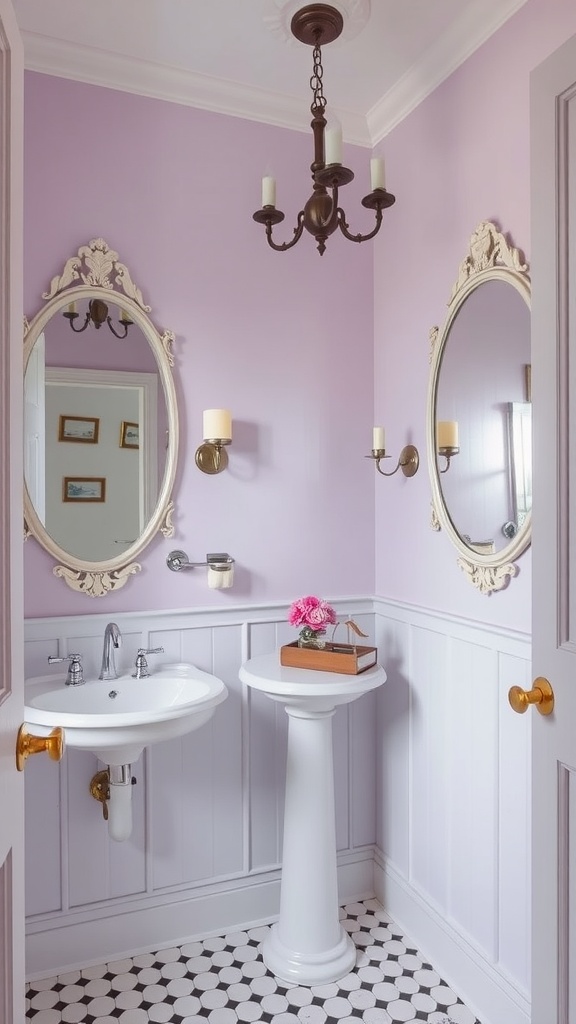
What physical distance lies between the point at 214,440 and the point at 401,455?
632mm

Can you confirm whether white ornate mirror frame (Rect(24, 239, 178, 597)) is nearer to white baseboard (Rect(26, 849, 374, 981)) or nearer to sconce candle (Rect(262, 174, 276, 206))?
sconce candle (Rect(262, 174, 276, 206))

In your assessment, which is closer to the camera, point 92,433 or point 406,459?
point 92,433

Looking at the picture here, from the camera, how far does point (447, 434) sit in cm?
218

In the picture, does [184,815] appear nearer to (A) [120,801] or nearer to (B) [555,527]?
(A) [120,801]

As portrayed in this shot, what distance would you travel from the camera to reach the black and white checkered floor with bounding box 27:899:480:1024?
1.99 metres

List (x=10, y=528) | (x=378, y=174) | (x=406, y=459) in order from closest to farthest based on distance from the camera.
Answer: (x=10, y=528) < (x=378, y=174) < (x=406, y=459)

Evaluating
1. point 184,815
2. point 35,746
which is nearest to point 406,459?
point 184,815

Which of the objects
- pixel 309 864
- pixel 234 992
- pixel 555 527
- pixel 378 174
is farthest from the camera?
pixel 309 864

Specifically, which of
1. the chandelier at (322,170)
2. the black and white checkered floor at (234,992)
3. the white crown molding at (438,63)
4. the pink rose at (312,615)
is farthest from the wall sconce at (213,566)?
the white crown molding at (438,63)

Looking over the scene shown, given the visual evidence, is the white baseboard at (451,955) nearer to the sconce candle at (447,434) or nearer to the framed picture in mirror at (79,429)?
the sconce candle at (447,434)

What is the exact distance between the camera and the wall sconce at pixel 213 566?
2342mm

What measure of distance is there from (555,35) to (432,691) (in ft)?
5.87

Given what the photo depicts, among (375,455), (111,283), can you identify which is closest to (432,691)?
(375,455)

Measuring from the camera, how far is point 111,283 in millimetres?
2256
